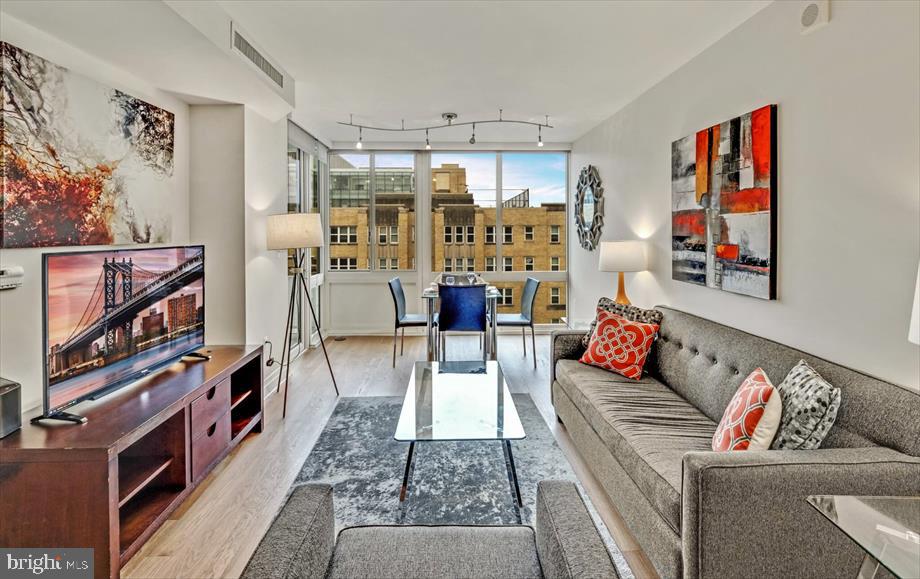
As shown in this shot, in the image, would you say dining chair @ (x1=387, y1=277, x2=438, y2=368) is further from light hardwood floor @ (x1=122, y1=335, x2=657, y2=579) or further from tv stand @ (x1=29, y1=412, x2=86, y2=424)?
tv stand @ (x1=29, y1=412, x2=86, y2=424)

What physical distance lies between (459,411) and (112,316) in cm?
173

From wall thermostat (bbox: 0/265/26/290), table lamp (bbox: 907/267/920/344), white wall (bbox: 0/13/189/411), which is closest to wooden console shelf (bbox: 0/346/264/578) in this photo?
white wall (bbox: 0/13/189/411)

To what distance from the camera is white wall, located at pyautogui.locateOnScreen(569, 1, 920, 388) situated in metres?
1.85

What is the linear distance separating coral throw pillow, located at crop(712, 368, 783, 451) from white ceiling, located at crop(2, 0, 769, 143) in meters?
1.99

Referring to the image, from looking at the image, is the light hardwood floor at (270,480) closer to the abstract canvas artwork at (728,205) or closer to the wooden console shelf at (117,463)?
the wooden console shelf at (117,463)

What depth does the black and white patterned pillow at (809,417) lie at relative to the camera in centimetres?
168

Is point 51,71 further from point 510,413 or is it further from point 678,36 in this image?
point 678,36

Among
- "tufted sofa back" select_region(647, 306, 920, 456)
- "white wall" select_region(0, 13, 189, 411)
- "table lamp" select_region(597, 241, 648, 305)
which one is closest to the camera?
"tufted sofa back" select_region(647, 306, 920, 456)

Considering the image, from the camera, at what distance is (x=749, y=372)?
2.32 m

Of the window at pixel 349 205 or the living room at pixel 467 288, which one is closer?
the living room at pixel 467 288

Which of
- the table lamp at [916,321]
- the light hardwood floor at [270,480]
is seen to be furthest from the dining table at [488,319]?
the table lamp at [916,321]

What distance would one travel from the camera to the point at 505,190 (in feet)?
21.8

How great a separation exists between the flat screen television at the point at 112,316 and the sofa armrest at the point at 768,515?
7.72 ft

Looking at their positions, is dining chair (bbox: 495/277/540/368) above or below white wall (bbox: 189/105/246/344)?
below
